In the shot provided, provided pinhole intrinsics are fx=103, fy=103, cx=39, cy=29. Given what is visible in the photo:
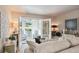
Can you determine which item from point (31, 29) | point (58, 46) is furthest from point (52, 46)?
point (31, 29)

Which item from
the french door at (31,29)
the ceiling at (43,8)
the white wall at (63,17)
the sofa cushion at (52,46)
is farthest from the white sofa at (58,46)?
the ceiling at (43,8)

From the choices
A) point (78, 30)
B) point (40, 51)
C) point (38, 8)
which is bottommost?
point (40, 51)

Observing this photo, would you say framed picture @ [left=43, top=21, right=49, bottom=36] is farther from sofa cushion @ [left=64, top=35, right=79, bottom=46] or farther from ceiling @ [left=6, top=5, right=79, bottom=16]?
sofa cushion @ [left=64, top=35, right=79, bottom=46]

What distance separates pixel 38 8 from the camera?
1.66 m

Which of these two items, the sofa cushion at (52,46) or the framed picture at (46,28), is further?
the framed picture at (46,28)

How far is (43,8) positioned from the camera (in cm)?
166

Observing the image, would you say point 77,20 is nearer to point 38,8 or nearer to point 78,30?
point 78,30

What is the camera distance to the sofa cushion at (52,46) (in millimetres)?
1636

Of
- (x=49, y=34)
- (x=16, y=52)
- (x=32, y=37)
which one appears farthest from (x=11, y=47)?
(x=49, y=34)

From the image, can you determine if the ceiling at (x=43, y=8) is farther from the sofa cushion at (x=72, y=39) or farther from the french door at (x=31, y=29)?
the sofa cushion at (x=72, y=39)

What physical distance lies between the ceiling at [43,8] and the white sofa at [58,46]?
1.50 feet

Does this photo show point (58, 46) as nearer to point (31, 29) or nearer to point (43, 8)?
point (31, 29)
